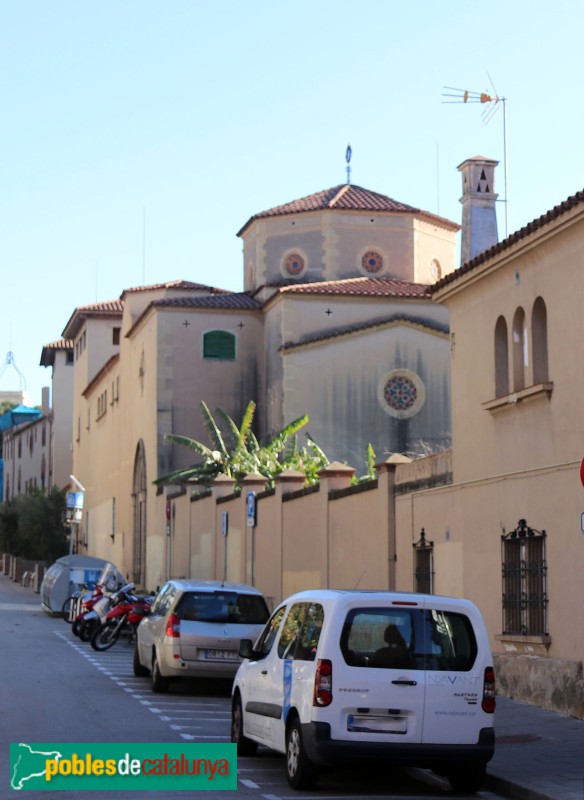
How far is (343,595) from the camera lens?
39.5ft

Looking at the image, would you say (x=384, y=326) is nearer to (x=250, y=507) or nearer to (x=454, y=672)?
(x=250, y=507)

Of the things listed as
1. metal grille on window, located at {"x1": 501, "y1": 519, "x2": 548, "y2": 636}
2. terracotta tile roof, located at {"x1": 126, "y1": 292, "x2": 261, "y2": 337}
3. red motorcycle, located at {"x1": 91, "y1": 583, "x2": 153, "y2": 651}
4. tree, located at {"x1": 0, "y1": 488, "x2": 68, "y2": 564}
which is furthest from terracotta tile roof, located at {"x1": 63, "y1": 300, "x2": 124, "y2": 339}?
metal grille on window, located at {"x1": 501, "y1": 519, "x2": 548, "y2": 636}

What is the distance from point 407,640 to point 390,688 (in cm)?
47

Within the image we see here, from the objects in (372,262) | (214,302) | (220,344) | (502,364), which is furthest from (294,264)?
(502,364)

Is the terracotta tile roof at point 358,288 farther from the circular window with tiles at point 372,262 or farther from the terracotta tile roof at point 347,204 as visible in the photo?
the terracotta tile roof at point 347,204

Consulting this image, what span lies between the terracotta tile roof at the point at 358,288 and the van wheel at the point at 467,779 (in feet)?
111

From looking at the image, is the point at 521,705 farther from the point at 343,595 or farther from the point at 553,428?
the point at 343,595

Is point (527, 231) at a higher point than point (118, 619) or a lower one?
higher

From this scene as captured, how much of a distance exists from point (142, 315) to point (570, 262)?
115 ft

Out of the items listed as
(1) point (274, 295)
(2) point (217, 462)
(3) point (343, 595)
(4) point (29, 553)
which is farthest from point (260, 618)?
(4) point (29, 553)

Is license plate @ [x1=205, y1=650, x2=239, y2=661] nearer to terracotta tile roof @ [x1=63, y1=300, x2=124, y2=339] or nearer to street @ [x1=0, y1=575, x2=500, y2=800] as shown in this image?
street @ [x1=0, y1=575, x2=500, y2=800]

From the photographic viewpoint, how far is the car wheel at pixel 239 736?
13891 millimetres

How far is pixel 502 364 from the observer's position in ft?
63.8

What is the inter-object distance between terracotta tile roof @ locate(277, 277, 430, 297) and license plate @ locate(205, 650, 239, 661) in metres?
26.7
